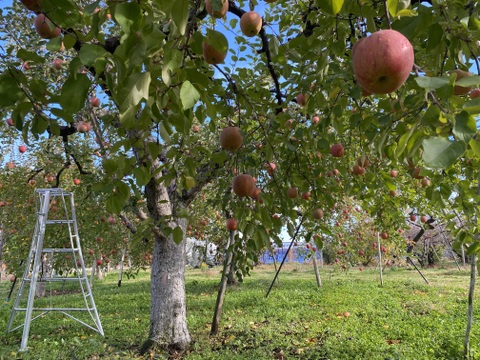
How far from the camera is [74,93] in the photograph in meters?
0.98

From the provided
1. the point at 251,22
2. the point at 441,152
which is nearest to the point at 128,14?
the point at 441,152

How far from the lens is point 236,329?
5.31 meters

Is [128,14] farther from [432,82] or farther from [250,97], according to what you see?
[250,97]

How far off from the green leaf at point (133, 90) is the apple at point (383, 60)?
609mm

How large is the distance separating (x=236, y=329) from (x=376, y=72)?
496cm

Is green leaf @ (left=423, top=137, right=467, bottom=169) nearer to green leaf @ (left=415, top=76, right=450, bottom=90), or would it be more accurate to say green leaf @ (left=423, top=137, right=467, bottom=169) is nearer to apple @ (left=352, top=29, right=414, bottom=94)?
green leaf @ (left=415, top=76, right=450, bottom=90)

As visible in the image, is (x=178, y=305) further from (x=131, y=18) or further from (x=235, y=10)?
(x=131, y=18)

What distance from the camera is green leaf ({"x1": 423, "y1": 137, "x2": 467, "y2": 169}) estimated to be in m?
0.75

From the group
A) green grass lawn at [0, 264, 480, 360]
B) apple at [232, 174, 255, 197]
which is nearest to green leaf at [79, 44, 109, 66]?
apple at [232, 174, 255, 197]

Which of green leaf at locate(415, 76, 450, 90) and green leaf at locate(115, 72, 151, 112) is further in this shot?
green leaf at locate(115, 72, 151, 112)

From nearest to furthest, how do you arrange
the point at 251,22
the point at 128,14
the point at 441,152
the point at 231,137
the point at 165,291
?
Result: the point at 441,152
the point at 128,14
the point at 251,22
the point at 231,137
the point at 165,291

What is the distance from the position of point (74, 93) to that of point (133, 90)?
0.57ft

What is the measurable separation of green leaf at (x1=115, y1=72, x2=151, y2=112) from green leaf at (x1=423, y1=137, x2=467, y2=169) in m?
0.67

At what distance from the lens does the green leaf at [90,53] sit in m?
0.93
